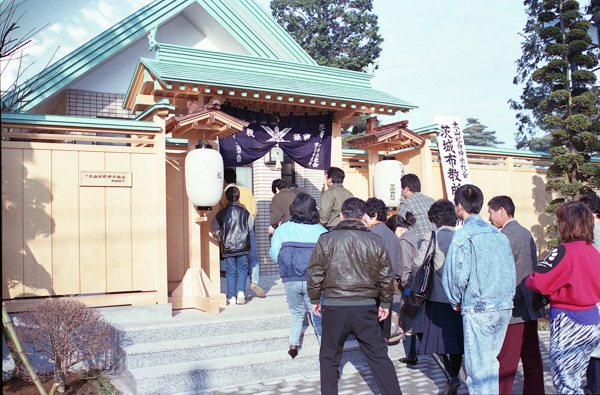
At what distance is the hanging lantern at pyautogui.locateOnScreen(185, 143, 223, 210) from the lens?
798cm

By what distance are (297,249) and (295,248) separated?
0.09 ft

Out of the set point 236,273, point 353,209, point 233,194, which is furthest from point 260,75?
point 353,209

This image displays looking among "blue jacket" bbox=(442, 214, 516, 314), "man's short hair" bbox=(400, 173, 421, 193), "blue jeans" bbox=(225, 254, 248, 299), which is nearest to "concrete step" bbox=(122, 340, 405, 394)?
"blue jeans" bbox=(225, 254, 248, 299)

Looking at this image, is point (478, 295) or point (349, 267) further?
point (349, 267)

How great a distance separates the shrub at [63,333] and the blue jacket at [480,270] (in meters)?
4.09

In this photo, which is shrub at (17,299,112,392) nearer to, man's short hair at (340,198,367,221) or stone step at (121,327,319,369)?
stone step at (121,327,319,369)

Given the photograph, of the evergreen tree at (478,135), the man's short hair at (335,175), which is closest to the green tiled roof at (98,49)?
the man's short hair at (335,175)

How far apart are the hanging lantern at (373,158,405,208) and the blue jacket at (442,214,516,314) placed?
5.52 metres

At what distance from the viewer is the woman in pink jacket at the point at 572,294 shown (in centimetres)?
465

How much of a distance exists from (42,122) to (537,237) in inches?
414

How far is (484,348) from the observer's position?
15.3 ft

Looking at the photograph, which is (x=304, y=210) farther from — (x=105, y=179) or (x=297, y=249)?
(x=105, y=179)

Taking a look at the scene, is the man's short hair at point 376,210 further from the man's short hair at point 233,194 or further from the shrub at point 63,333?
the shrub at point 63,333

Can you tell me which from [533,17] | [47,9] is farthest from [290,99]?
[533,17]
